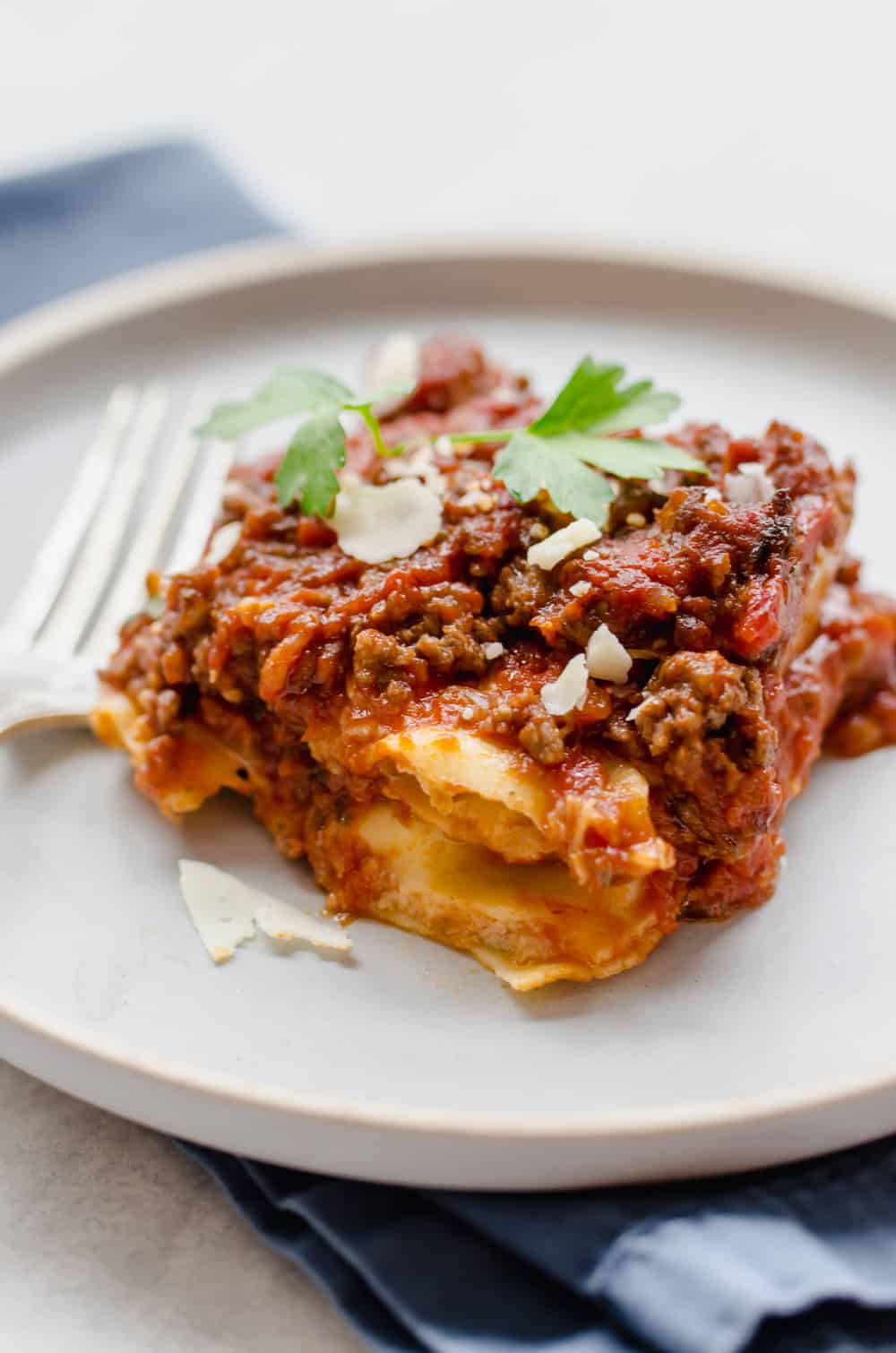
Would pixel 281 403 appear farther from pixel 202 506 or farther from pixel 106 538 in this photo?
Answer: pixel 106 538

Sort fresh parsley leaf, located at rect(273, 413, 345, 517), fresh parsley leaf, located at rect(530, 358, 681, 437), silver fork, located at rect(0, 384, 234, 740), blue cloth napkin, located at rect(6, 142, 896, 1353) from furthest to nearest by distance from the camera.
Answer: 1. silver fork, located at rect(0, 384, 234, 740)
2. fresh parsley leaf, located at rect(530, 358, 681, 437)
3. fresh parsley leaf, located at rect(273, 413, 345, 517)
4. blue cloth napkin, located at rect(6, 142, 896, 1353)

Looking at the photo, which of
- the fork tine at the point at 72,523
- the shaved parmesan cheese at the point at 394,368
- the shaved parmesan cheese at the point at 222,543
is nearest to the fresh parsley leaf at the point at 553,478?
the shaved parmesan cheese at the point at 222,543

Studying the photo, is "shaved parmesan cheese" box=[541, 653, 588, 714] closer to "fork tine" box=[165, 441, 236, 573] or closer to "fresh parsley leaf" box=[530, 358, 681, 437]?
"fresh parsley leaf" box=[530, 358, 681, 437]

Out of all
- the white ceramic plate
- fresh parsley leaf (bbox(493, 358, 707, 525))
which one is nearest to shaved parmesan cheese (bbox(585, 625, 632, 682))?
fresh parsley leaf (bbox(493, 358, 707, 525))

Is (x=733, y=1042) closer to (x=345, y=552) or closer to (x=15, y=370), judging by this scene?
(x=345, y=552)

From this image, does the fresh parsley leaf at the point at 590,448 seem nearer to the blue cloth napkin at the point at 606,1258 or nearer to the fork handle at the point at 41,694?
the fork handle at the point at 41,694

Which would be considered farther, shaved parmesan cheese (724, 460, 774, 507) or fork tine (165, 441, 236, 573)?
fork tine (165, 441, 236, 573)

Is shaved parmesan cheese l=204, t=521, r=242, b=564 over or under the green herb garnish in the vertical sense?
under

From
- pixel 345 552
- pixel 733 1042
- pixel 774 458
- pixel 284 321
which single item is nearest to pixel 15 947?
pixel 345 552
